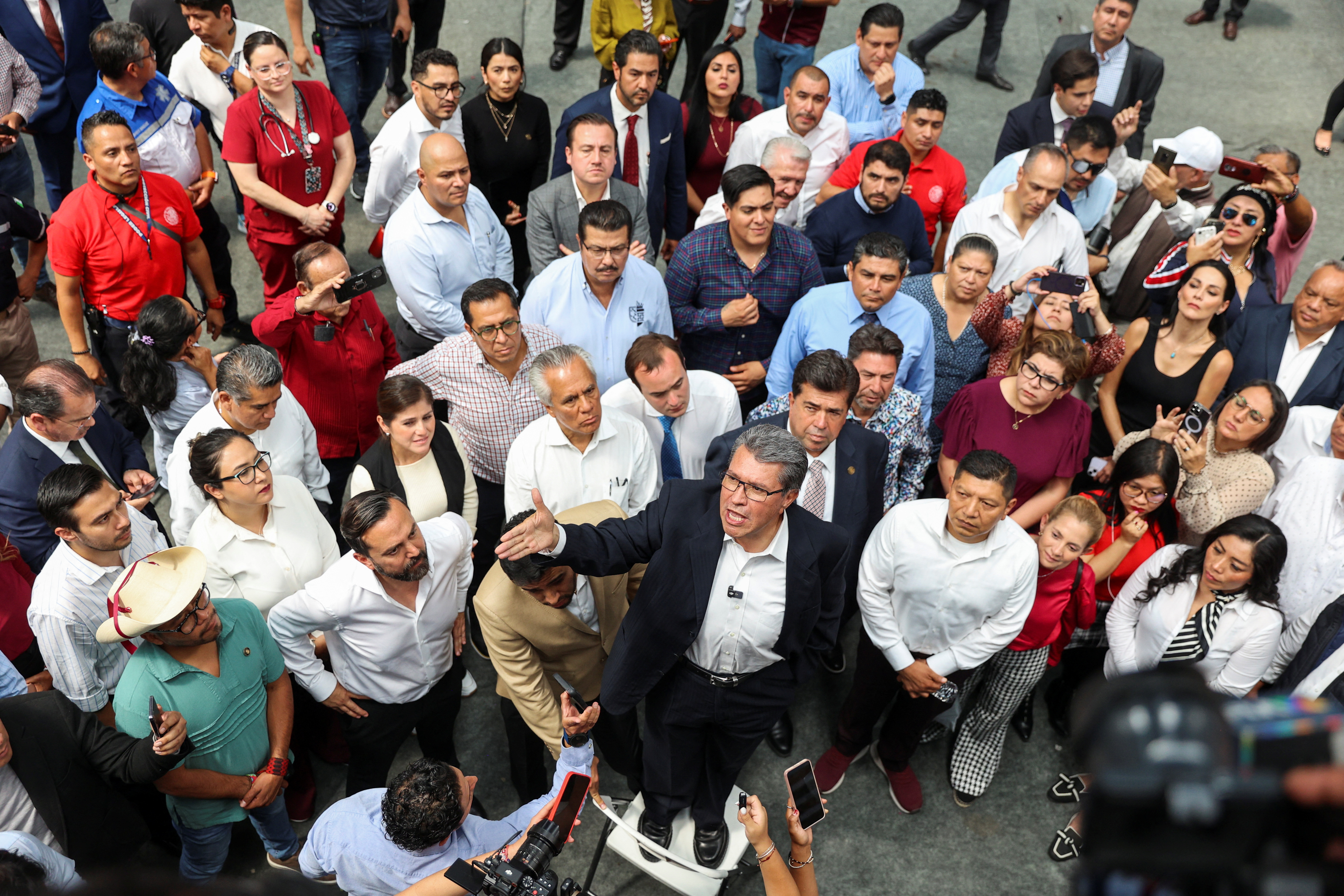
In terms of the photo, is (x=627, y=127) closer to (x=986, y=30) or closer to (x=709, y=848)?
(x=709, y=848)

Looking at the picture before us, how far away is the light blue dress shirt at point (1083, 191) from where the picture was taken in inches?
203

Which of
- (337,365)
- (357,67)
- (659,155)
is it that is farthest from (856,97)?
(337,365)

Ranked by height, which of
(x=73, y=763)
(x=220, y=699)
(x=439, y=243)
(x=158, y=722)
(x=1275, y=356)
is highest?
(x=439, y=243)

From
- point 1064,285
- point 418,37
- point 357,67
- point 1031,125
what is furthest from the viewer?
point 418,37

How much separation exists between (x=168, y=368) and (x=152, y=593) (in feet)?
4.41

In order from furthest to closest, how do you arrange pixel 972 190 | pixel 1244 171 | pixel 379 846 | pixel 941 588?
1. pixel 972 190
2. pixel 1244 171
3. pixel 941 588
4. pixel 379 846

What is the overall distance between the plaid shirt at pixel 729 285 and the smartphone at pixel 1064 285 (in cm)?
105

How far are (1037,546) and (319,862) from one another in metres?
2.65

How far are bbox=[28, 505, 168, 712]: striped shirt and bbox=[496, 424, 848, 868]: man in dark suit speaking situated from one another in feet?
4.52

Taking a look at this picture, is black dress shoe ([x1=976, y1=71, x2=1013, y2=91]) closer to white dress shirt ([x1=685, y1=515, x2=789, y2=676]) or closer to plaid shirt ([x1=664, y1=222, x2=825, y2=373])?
plaid shirt ([x1=664, y1=222, x2=825, y2=373])

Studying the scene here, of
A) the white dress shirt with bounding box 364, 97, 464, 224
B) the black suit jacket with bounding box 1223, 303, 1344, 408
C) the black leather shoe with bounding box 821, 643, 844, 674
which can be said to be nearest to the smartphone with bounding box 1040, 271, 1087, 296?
the black suit jacket with bounding box 1223, 303, 1344, 408

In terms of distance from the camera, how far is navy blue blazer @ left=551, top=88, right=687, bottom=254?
5.11 m

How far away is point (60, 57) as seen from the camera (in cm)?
549

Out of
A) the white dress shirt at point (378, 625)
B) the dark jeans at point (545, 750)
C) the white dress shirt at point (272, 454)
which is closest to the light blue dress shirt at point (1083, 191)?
the dark jeans at point (545, 750)
